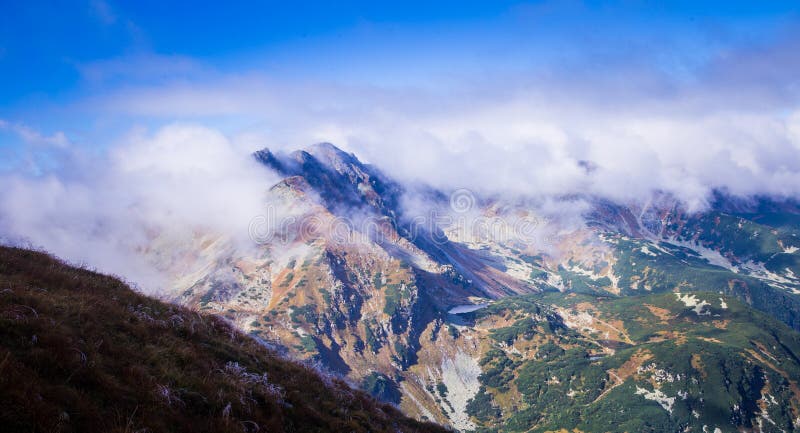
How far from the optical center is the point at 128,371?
13453 millimetres

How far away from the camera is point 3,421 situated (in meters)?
8.71

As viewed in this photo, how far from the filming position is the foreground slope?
1032cm

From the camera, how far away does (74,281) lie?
71.6ft

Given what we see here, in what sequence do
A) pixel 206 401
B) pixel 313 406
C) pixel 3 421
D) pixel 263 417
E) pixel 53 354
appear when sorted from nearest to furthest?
pixel 3 421 < pixel 53 354 < pixel 206 401 < pixel 263 417 < pixel 313 406

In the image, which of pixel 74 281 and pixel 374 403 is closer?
pixel 74 281

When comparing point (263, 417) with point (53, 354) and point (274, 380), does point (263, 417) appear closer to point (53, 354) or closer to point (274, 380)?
point (274, 380)

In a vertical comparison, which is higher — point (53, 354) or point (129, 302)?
point (129, 302)

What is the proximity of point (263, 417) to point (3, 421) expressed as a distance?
8.23 meters

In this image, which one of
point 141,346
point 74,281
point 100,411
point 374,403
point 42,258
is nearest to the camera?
point 100,411

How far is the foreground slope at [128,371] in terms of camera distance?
33.9 feet

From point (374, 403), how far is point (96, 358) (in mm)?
19724

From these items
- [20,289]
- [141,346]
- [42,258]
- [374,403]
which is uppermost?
[42,258]

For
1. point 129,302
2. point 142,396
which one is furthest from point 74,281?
point 142,396

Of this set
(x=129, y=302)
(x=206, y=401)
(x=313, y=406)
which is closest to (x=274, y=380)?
(x=313, y=406)
